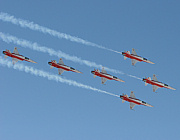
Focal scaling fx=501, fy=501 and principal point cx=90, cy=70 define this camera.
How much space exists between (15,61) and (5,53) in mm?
5022

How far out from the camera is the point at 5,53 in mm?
198000

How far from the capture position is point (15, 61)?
651ft
